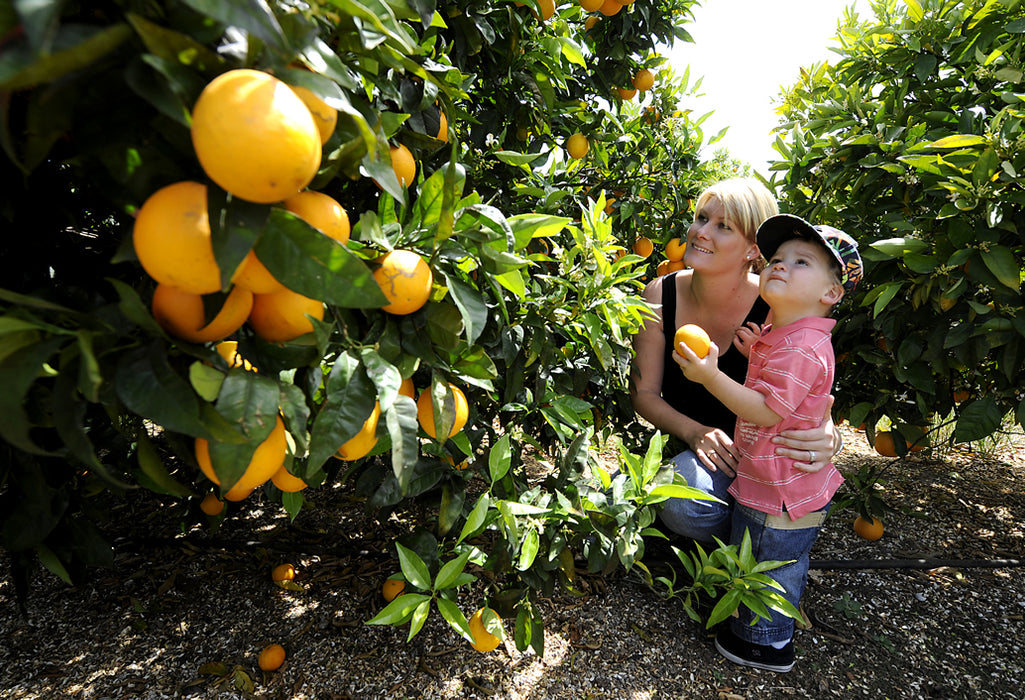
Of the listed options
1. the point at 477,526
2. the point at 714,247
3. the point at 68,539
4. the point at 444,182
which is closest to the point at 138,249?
the point at 444,182

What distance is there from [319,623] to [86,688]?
59cm

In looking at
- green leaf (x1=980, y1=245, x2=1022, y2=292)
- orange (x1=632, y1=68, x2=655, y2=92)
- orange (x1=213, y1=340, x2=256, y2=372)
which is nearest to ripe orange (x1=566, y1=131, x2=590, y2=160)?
orange (x1=632, y1=68, x2=655, y2=92)

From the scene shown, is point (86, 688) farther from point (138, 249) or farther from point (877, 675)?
point (877, 675)

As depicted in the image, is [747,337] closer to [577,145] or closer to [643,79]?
[577,145]

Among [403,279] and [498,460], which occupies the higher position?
[403,279]

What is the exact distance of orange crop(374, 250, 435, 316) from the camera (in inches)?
32.3

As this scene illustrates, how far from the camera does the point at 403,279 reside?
2.69 ft

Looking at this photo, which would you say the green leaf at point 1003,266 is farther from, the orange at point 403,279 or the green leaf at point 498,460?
the orange at point 403,279

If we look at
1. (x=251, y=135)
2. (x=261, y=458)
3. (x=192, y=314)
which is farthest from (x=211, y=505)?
(x=251, y=135)

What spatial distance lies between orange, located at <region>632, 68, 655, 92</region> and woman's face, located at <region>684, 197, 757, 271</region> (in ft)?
2.35

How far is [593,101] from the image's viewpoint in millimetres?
A: 2395

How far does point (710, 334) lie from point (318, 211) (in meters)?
1.80

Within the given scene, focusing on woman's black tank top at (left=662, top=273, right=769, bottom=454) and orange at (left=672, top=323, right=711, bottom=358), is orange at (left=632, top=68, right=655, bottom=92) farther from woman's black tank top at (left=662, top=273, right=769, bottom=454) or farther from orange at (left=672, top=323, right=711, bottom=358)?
orange at (left=672, top=323, right=711, bottom=358)

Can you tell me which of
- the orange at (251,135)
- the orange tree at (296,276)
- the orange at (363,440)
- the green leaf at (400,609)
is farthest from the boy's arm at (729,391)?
the orange at (251,135)
